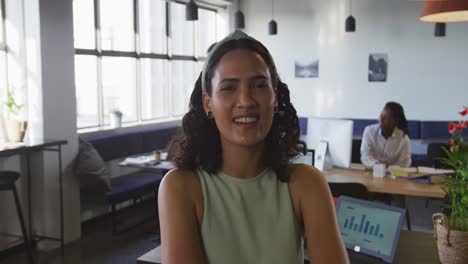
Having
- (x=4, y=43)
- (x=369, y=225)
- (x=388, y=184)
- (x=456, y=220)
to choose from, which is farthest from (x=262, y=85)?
(x=4, y=43)

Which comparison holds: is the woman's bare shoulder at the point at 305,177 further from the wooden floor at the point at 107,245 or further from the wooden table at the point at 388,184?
the wooden floor at the point at 107,245

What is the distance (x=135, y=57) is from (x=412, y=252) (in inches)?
215

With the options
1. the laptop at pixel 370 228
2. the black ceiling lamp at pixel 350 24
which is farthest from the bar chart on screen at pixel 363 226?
the black ceiling lamp at pixel 350 24

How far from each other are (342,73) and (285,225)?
7835 millimetres

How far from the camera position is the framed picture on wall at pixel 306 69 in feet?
29.0

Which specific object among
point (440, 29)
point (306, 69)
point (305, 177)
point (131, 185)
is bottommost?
point (131, 185)

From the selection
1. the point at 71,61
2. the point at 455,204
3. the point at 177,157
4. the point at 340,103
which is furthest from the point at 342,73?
the point at 177,157

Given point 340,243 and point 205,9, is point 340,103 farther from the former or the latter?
point 340,243

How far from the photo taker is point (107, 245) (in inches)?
197

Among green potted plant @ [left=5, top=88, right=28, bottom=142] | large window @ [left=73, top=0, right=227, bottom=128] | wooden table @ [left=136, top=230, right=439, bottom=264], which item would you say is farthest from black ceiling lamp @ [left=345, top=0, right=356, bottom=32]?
wooden table @ [left=136, top=230, right=439, bottom=264]

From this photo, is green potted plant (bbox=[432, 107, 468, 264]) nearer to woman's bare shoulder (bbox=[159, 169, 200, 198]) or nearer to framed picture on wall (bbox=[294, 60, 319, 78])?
woman's bare shoulder (bbox=[159, 169, 200, 198])

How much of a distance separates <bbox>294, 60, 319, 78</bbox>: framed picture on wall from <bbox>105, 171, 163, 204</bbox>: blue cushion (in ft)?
12.3

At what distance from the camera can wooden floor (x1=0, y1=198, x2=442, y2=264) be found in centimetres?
459

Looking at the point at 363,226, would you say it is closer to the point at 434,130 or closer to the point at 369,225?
the point at 369,225
